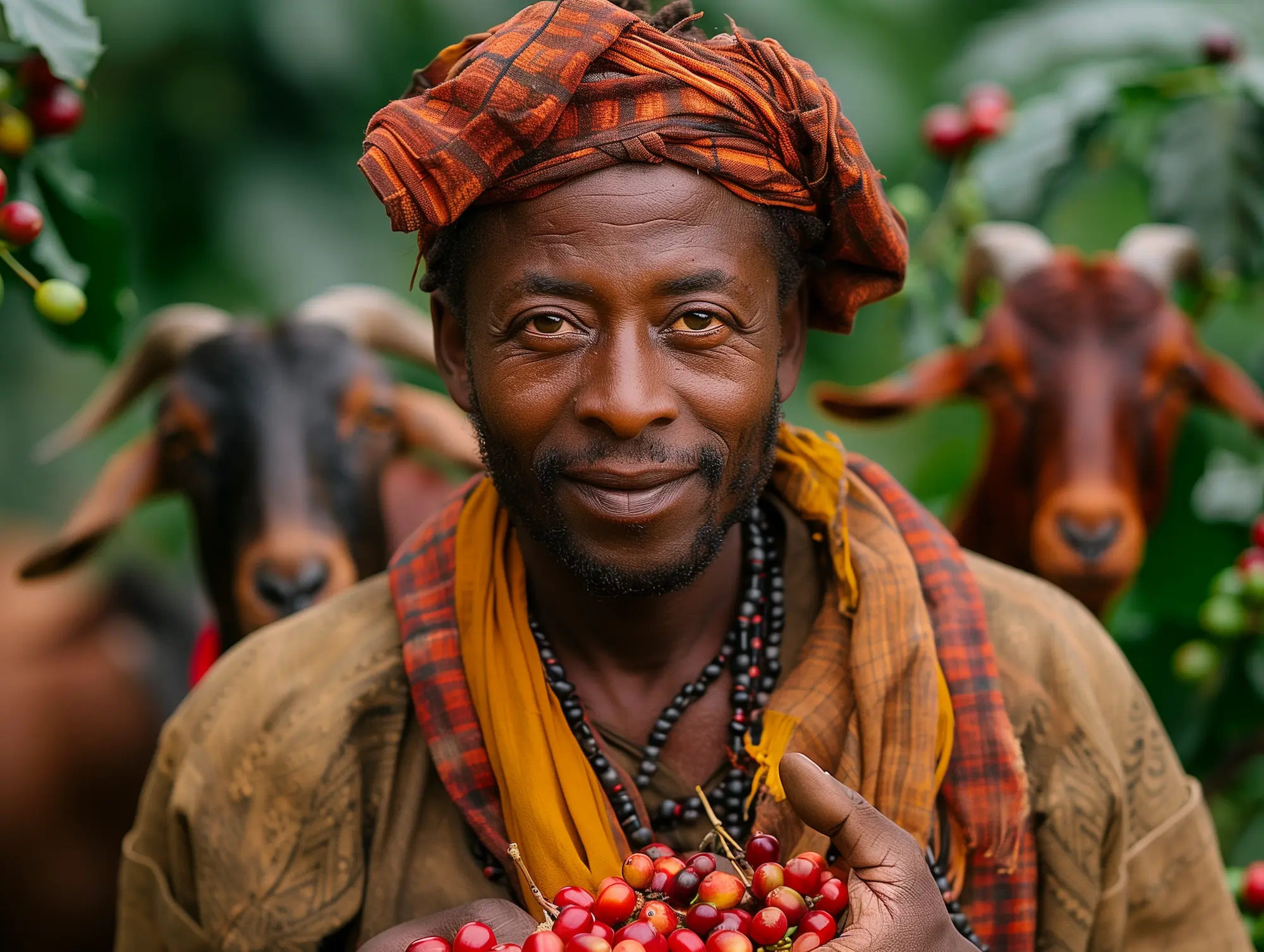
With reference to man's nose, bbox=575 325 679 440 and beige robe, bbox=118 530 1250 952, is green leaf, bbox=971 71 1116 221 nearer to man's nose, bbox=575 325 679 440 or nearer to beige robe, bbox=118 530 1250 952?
beige robe, bbox=118 530 1250 952

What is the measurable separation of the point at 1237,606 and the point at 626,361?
2.05 metres

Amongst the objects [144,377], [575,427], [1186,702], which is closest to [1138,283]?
[1186,702]

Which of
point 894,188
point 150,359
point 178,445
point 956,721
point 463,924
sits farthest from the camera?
point 894,188

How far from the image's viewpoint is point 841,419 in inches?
171

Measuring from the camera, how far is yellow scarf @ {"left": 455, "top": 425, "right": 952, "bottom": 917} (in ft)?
7.49

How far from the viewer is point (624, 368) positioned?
2146 mm

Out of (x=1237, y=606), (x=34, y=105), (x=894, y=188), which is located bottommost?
(x=1237, y=606)

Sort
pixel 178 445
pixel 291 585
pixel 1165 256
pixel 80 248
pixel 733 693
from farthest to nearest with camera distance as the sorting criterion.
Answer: pixel 1165 256
pixel 178 445
pixel 291 585
pixel 80 248
pixel 733 693

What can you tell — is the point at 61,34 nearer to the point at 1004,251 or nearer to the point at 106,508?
the point at 106,508

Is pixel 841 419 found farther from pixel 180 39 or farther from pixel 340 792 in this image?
pixel 180 39

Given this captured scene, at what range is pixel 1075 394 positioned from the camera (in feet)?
13.2

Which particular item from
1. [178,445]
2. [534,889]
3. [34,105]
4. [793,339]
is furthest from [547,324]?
[178,445]

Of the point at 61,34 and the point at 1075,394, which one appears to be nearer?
the point at 61,34

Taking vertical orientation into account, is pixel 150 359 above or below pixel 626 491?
below
